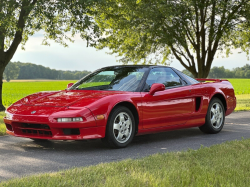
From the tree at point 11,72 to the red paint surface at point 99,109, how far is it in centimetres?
11030

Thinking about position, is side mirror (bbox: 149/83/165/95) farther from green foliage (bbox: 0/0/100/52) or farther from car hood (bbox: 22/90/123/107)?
green foliage (bbox: 0/0/100/52)

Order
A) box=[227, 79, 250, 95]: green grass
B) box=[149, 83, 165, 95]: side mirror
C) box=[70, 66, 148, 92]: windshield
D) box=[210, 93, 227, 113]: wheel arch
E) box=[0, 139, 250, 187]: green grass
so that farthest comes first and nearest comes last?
box=[227, 79, 250, 95]: green grass < box=[210, 93, 227, 113]: wheel arch < box=[70, 66, 148, 92]: windshield < box=[149, 83, 165, 95]: side mirror < box=[0, 139, 250, 187]: green grass

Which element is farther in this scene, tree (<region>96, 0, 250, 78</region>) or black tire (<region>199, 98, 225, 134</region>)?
tree (<region>96, 0, 250, 78</region>)

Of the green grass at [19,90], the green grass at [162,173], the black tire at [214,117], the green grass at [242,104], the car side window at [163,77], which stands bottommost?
the green grass at [19,90]

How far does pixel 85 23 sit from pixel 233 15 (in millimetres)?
11175

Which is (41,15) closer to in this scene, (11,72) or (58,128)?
(58,128)

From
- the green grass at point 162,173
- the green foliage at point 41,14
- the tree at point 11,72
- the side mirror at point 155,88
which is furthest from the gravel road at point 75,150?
→ the tree at point 11,72

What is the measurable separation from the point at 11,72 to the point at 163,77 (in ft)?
369

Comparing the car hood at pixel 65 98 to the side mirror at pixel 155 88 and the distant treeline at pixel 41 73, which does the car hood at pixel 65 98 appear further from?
the distant treeline at pixel 41 73

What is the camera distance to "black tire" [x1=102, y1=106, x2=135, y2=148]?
6234mm

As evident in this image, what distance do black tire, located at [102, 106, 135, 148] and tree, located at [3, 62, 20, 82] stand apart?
11114cm

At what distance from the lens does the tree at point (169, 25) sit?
20391 mm

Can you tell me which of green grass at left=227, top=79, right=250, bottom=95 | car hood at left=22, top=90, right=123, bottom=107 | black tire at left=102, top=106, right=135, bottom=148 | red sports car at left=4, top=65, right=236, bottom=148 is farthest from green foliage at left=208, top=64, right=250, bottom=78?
black tire at left=102, top=106, right=135, bottom=148

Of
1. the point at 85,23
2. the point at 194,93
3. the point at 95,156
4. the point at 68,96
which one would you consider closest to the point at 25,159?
the point at 95,156
